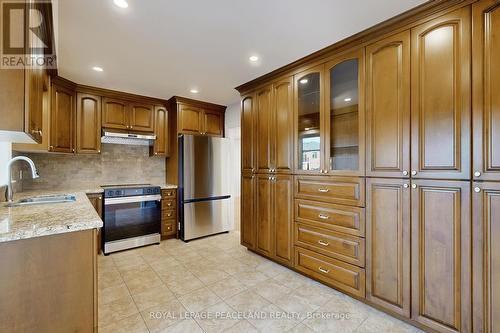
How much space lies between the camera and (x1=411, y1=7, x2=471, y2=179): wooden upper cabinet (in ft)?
5.07

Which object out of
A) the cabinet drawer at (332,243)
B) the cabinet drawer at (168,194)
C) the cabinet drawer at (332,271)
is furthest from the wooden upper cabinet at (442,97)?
the cabinet drawer at (168,194)

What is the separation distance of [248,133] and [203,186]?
4.27 feet

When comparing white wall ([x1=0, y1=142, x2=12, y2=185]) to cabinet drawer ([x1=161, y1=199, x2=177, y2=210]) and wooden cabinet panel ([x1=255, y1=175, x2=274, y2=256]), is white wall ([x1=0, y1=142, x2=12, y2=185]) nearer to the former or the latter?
cabinet drawer ([x1=161, y1=199, x2=177, y2=210])

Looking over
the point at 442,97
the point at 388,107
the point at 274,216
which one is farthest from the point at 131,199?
the point at 442,97

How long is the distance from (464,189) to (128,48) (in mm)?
2981

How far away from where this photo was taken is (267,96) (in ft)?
9.78

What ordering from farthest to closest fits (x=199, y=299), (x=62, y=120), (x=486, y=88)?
(x=62, y=120)
(x=199, y=299)
(x=486, y=88)

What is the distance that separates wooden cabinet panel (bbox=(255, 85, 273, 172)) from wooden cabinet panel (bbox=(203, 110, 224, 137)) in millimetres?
1419

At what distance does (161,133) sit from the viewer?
13.3 ft

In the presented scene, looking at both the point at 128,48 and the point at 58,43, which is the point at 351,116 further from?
the point at 58,43

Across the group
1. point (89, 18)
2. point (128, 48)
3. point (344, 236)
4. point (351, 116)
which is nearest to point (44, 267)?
point (89, 18)

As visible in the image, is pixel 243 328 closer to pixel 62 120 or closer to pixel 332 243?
pixel 332 243

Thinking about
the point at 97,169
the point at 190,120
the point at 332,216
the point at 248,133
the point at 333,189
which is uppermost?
the point at 190,120

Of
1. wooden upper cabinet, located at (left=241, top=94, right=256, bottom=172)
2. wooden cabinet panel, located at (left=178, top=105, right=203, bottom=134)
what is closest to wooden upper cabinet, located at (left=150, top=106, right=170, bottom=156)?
wooden cabinet panel, located at (left=178, top=105, right=203, bottom=134)
